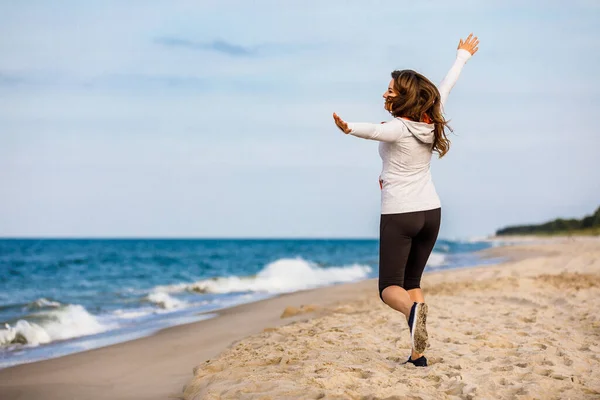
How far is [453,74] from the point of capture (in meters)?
4.32

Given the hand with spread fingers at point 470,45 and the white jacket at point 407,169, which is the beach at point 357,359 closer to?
the white jacket at point 407,169

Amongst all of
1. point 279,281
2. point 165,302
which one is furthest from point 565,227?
point 165,302

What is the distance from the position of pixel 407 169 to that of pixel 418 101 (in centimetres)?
45

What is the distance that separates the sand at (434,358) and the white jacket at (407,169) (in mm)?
1138

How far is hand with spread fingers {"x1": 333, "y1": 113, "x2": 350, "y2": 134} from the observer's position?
11.5 ft

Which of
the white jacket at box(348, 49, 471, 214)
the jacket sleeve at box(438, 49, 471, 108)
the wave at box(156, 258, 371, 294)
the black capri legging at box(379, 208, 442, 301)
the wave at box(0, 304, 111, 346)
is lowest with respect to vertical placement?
the wave at box(156, 258, 371, 294)

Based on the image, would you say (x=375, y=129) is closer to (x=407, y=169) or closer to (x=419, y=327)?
(x=407, y=169)

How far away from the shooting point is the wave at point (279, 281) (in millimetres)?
16125

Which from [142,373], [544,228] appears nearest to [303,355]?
[142,373]

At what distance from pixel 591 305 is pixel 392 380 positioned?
4.87m

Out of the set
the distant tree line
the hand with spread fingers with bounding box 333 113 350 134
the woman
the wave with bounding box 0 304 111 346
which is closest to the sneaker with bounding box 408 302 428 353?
the woman

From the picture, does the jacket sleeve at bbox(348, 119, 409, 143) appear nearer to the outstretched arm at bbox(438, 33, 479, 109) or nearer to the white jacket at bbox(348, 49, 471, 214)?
the white jacket at bbox(348, 49, 471, 214)

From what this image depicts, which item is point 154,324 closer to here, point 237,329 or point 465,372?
point 237,329

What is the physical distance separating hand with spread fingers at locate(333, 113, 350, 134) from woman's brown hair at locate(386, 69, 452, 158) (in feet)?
2.02
